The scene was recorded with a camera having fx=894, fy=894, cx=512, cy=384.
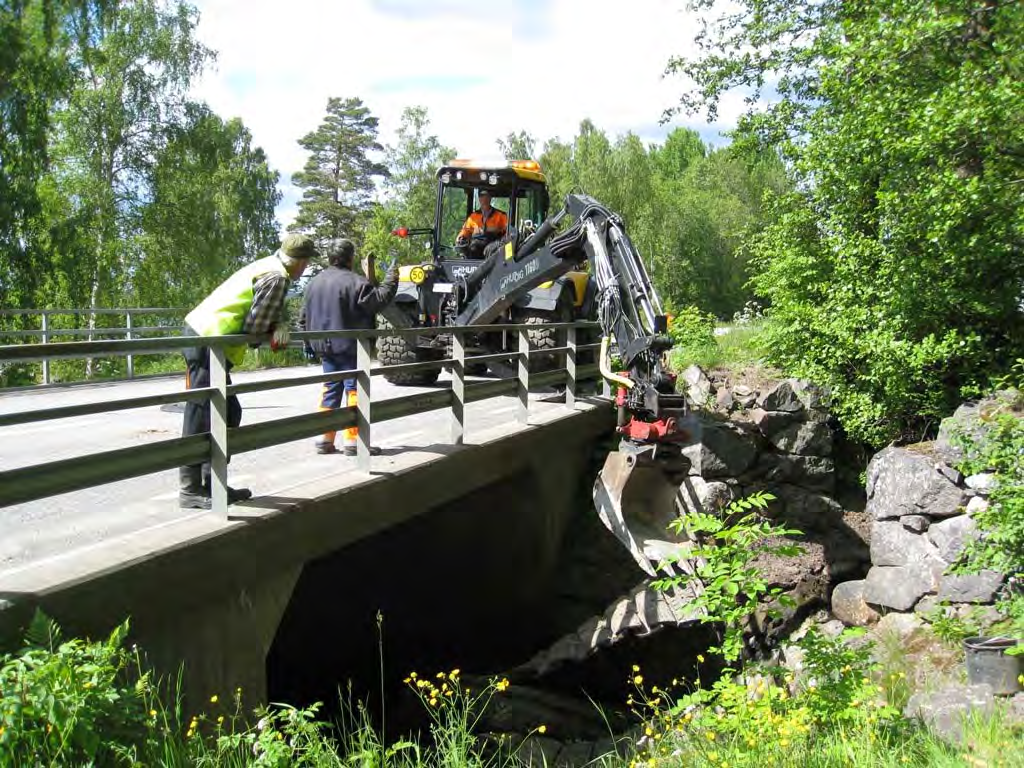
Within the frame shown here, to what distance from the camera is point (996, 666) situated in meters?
6.89

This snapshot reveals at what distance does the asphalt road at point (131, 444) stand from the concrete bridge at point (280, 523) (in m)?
0.03

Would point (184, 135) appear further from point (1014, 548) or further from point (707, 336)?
point (1014, 548)

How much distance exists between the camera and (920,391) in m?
12.9

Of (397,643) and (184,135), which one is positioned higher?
(184,135)

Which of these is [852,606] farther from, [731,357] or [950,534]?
[731,357]

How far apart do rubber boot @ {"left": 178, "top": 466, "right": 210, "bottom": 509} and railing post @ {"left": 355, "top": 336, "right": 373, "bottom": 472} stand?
1.26 metres

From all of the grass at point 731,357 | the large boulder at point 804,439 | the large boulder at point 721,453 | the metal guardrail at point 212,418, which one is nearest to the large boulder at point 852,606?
the large boulder at point 721,453

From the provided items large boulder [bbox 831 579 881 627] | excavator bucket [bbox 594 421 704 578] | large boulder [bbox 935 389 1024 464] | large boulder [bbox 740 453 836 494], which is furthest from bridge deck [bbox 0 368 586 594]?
large boulder [bbox 935 389 1024 464]

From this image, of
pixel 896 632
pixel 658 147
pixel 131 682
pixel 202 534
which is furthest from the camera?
pixel 658 147

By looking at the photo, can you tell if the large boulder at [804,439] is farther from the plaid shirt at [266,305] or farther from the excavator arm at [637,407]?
the plaid shirt at [266,305]

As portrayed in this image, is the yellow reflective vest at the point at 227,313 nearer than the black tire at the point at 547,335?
Yes

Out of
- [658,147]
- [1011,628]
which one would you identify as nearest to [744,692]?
[1011,628]

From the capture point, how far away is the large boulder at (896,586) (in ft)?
33.8

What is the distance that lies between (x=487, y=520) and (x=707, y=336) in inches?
354
